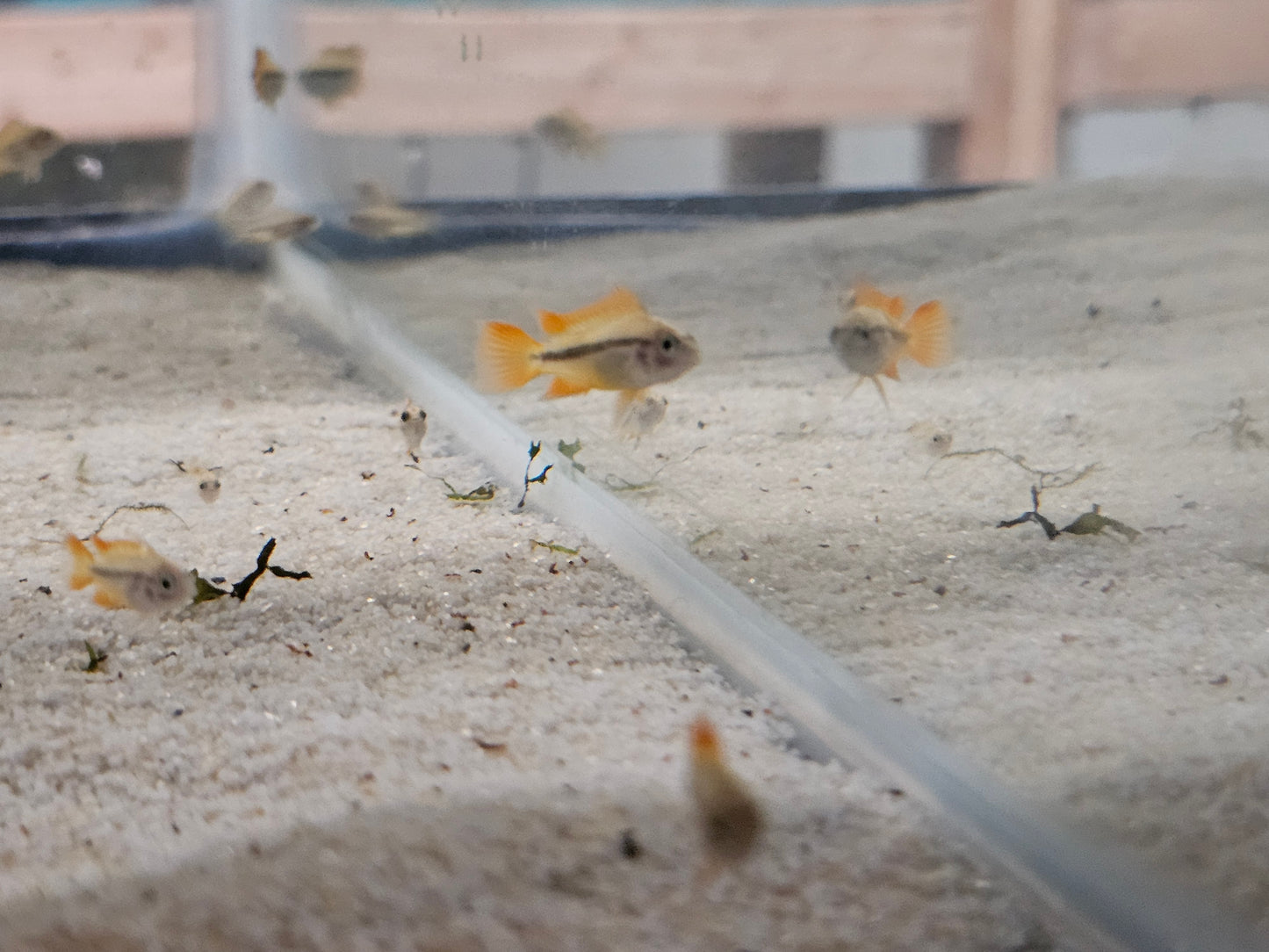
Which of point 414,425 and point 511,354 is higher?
point 414,425

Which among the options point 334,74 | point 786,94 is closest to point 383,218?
point 334,74

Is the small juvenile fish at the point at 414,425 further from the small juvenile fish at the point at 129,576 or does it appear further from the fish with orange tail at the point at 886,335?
the fish with orange tail at the point at 886,335

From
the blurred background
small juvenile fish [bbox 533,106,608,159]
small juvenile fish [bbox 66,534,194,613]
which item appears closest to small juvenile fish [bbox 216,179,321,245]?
the blurred background

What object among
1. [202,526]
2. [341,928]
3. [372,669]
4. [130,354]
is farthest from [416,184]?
[341,928]

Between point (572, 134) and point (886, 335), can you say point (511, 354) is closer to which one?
point (886, 335)

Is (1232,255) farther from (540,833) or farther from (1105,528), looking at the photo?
(540,833)

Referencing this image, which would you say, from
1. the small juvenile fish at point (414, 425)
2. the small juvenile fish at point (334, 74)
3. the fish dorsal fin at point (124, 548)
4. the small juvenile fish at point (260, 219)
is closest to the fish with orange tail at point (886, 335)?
the small juvenile fish at point (414, 425)
